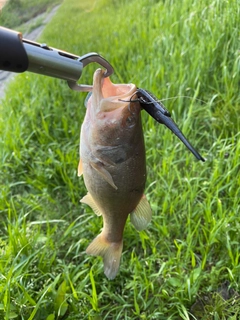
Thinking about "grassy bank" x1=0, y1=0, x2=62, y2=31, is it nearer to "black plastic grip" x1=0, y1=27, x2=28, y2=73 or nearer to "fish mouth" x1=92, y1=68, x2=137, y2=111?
"fish mouth" x1=92, y1=68, x2=137, y2=111

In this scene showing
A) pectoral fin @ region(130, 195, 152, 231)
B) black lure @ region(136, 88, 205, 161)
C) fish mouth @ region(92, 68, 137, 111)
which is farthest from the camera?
pectoral fin @ region(130, 195, 152, 231)

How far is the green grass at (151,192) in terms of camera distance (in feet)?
6.79

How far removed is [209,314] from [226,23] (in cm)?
248

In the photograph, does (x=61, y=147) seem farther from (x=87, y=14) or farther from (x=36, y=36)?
(x=87, y=14)

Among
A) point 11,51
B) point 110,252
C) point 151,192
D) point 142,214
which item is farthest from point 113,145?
point 151,192

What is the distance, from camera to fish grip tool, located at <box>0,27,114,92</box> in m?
0.90

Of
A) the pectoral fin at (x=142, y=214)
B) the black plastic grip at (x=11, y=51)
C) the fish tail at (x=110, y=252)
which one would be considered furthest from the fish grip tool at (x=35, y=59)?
the fish tail at (x=110, y=252)

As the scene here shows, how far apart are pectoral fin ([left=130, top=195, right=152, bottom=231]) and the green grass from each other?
0.52m

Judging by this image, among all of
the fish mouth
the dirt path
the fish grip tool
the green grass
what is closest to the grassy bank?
the dirt path

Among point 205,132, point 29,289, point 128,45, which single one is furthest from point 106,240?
point 128,45

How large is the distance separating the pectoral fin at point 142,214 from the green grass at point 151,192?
1.71 feet

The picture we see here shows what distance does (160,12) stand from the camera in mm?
4246

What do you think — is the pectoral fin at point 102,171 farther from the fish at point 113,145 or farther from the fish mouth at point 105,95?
the fish mouth at point 105,95

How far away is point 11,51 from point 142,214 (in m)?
0.84
